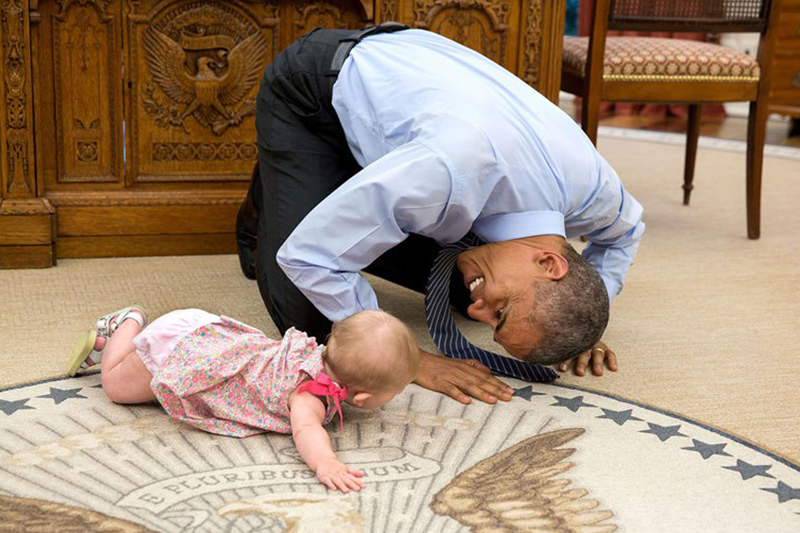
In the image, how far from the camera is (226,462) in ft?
5.67

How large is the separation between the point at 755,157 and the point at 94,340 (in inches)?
94.3

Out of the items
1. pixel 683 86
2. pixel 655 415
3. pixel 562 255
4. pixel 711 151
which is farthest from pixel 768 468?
pixel 711 151

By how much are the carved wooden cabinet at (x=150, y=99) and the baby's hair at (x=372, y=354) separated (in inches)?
54.9

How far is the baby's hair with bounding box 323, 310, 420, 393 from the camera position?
173 centimetres

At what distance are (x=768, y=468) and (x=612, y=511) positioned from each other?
0.37m

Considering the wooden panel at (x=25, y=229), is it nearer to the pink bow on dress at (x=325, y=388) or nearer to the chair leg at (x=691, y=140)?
the pink bow on dress at (x=325, y=388)

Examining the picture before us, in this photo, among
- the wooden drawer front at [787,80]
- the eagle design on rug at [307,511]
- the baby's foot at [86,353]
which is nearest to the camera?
the eagle design on rug at [307,511]

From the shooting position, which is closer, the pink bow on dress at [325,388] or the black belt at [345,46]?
the pink bow on dress at [325,388]

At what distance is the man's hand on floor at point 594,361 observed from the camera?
2.24 m

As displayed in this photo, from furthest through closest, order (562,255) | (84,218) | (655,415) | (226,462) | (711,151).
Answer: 1. (711,151)
2. (84,218)
3. (655,415)
4. (562,255)
5. (226,462)

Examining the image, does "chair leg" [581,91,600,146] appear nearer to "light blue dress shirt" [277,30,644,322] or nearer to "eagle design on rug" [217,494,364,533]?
"light blue dress shirt" [277,30,644,322]

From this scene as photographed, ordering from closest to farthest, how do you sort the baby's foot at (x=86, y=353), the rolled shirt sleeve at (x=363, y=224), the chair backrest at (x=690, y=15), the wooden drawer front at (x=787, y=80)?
the rolled shirt sleeve at (x=363, y=224) → the baby's foot at (x=86, y=353) → the chair backrest at (x=690, y=15) → the wooden drawer front at (x=787, y=80)

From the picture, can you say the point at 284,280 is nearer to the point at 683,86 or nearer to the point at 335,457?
the point at 335,457

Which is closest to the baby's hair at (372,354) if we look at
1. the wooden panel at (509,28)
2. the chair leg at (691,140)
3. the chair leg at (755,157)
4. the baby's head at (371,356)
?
the baby's head at (371,356)
